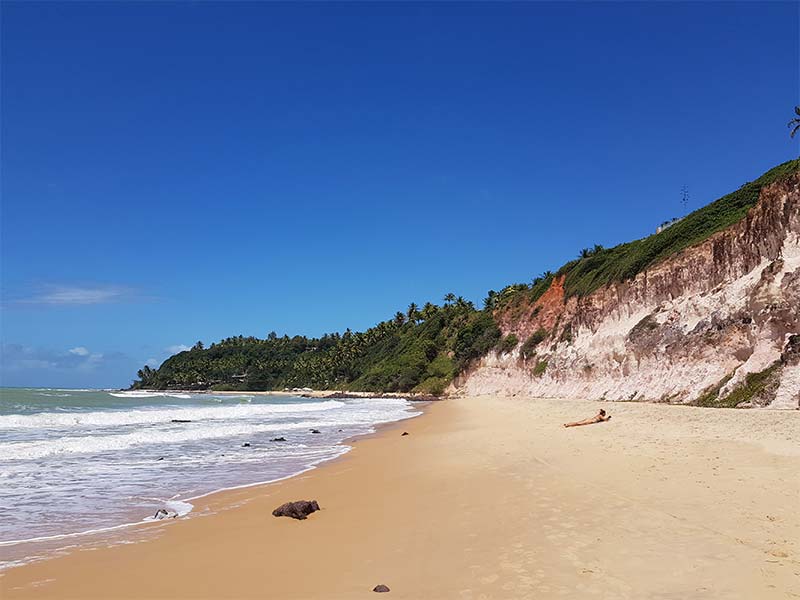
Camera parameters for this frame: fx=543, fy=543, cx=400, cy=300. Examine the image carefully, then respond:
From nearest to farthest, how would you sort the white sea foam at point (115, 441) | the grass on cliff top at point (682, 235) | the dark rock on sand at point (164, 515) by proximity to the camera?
1. the dark rock on sand at point (164, 515)
2. the white sea foam at point (115, 441)
3. the grass on cliff top at point (682, 235)

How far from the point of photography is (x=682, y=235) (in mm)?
35469

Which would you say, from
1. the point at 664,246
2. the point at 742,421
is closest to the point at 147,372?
the point at 664,246

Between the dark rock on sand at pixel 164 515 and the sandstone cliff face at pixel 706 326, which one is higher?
the sandstone cliff face at pixel 706 326

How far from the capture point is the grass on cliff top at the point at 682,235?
3173 centimetres

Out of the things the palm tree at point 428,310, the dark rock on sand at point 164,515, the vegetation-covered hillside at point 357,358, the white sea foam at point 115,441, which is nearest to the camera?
the dark rock on sand at point 164,515

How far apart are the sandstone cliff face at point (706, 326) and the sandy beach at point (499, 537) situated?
10275mm

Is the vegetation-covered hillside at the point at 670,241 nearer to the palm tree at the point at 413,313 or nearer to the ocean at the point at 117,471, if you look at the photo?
the ocean at the point at 117,471

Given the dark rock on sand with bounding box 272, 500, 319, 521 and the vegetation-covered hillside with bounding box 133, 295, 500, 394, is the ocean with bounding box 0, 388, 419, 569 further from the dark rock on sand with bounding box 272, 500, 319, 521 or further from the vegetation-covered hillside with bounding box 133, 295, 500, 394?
the vegetation-covered hillside with bounding box 133, 295, 500, 394

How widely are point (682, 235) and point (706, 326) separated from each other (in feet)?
38.6

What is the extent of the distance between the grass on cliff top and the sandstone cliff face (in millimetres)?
1210

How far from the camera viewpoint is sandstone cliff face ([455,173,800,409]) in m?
20.7

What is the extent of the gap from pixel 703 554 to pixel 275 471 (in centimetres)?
977

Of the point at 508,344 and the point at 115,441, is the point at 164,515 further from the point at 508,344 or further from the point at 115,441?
the point at 508,344

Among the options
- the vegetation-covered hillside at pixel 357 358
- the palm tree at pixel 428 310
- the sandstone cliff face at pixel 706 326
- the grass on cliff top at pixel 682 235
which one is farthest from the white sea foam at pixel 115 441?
the palm tree at pixel 428 310
